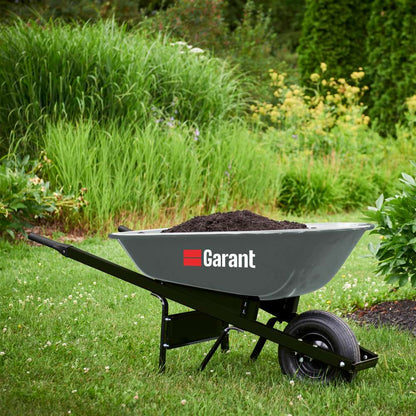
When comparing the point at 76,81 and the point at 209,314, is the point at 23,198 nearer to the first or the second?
the point at 76,81

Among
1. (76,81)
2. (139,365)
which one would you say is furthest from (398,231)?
(76,81)

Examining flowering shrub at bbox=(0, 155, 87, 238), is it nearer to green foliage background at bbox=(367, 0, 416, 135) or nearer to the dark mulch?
the dark mulch

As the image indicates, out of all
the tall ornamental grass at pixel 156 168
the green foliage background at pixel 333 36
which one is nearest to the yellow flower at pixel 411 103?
the green foliage background at pixel 333 36

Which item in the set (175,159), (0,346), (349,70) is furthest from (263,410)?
(349,70)

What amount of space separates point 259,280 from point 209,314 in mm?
291

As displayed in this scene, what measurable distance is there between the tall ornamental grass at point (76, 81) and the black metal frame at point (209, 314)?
3.40 meters

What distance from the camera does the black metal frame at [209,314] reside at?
7.84 feet

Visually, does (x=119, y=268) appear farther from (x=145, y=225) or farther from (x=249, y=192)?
(x=249, y=192)

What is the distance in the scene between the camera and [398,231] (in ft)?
10.3

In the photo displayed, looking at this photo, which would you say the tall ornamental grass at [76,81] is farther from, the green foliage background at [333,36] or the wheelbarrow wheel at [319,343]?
the green foliage background at [333,36]

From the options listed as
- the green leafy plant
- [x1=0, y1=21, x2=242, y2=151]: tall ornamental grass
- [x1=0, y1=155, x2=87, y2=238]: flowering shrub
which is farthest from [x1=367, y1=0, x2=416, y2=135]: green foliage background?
the green leafy plant

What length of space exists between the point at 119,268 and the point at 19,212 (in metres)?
2.92

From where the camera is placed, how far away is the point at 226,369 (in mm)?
2752

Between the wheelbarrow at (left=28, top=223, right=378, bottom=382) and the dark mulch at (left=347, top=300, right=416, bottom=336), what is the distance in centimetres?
86
